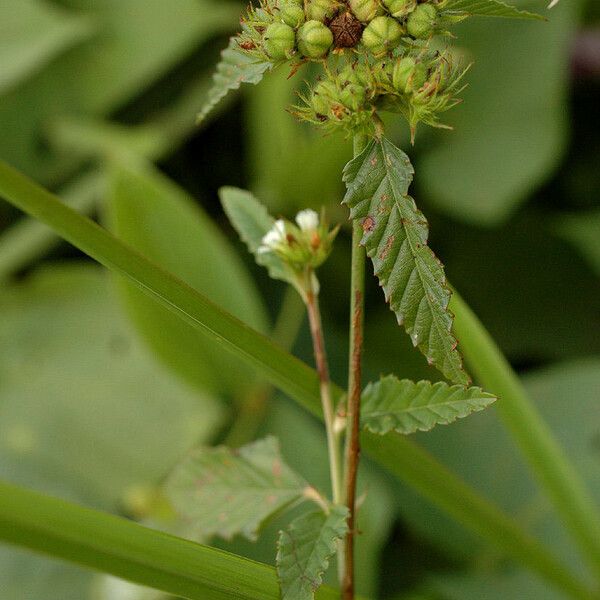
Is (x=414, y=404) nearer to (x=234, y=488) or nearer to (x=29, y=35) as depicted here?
(x=234, y=488)

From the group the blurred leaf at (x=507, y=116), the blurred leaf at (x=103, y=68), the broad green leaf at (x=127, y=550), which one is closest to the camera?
the broad green leaf at (x=127, y=550)

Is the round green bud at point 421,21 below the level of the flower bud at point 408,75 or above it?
above

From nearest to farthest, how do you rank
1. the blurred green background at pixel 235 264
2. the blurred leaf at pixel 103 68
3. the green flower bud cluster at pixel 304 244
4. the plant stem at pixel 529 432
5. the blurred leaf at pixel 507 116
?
1. the green flower bud cluster at pixel 304 244
2. the plant stem at pixel 529 432
3. the blurred green background at pixel 235 264
4. the blurred leaf at pixel 507 116
5. the blurred leaf at pixel 103 68

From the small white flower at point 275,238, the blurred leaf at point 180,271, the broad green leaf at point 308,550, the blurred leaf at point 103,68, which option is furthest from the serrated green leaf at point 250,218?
the blurred leaf at point 103,68

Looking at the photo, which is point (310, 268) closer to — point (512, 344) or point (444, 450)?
point (444, 450)

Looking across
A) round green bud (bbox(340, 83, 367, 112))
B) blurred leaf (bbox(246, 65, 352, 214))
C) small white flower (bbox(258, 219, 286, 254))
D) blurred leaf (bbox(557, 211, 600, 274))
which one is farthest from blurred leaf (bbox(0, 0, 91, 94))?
round green bud (bbox(340, 83, 367, 112))

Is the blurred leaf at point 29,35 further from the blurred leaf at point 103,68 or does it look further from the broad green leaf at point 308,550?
the broad green leaf at point 308,550

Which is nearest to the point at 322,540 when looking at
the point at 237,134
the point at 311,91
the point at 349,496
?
the point at 349,496

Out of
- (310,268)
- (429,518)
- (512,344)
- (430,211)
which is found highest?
(310,268)
